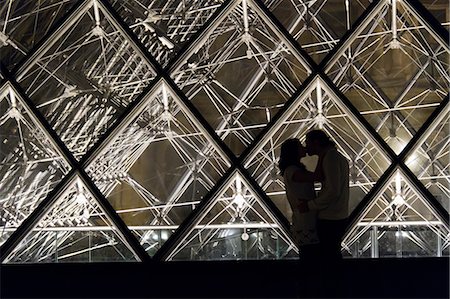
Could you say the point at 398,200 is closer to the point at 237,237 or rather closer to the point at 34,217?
the point at 237,237

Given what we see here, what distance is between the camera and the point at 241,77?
16.2 feet

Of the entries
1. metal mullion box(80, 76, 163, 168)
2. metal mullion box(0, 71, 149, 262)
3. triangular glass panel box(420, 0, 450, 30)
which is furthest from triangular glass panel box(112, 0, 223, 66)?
triangular glass panel box(420, 0, 450, 30)

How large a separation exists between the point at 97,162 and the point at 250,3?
1293 mm

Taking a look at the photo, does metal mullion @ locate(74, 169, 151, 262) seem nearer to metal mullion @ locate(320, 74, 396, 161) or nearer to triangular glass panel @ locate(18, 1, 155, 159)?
triangular glass panel @ locate(18, 1, 155, 159)

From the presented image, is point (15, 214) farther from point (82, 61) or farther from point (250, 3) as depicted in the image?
point (250, 3)

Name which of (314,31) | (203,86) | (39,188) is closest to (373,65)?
(314,31)

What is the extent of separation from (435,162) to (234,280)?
1.77 meters

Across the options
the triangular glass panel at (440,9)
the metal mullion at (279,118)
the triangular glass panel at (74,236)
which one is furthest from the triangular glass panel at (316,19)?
the triangular glass panel at (74,236)

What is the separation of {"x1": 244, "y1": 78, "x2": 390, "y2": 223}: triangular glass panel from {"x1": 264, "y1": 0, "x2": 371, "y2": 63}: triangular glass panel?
1.30 ft

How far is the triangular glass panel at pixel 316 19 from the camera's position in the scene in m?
4.56

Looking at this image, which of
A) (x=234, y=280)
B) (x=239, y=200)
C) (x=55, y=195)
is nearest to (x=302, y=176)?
(x=234, y=280)

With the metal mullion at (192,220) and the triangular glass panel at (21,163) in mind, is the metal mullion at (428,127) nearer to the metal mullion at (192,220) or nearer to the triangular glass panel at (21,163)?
the metal mullion at (192,220)

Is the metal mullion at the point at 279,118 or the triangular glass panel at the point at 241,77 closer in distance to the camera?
the metal mullion at the point at 279,118

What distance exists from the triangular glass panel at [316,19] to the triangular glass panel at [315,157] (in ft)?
1.30
